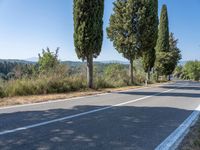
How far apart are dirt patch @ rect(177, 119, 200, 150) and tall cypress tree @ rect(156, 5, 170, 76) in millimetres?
43929

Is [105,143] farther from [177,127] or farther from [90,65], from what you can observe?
[90,65]

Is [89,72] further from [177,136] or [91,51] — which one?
[177,136]

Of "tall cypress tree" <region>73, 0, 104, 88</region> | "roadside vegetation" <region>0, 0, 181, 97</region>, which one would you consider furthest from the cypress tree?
"tall cypress tree" <region>73, 0, 104, 88</region>

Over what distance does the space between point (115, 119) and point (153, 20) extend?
2313 cm

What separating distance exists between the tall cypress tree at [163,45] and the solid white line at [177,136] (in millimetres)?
42158

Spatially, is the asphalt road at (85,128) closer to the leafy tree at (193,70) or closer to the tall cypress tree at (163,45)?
the tall cypress tree at (163,45)

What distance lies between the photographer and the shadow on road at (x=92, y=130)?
206 inches

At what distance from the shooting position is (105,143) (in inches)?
213

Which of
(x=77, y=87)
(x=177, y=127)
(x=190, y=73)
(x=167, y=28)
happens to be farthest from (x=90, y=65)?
(x=190, y=73)

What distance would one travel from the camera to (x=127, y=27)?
2841cm

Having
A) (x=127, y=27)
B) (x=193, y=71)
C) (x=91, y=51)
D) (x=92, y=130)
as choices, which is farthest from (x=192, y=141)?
(x=193, y=71)

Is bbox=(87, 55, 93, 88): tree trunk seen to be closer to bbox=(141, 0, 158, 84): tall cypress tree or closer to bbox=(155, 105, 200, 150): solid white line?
bbox=(155, 105, 200, 150): solid white line

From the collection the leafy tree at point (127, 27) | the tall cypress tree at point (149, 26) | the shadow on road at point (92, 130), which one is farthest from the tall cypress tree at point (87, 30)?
the tall cypress tree at point (149, 26)

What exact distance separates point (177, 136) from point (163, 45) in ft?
148
